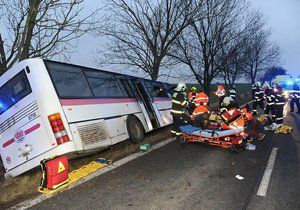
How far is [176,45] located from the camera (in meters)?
20.8

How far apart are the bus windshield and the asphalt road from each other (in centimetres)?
275

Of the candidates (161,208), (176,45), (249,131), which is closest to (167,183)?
(161,208)

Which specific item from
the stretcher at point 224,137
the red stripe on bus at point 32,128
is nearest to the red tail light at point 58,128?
the red stripe on bus at point 32,128

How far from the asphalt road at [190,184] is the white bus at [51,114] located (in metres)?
1.26

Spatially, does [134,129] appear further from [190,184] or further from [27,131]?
[190,184]

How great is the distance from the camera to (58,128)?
6855 millimetres

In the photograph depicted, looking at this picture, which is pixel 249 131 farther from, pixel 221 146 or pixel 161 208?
pixel 161 208

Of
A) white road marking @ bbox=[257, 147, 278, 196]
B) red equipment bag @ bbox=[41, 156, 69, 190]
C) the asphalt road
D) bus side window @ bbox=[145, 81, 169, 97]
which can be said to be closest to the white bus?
red equipment bag @ bbox=[41, 156, 69, 190]

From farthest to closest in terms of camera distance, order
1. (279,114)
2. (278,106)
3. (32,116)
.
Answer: (278,106)
(279,114)
(32,116)

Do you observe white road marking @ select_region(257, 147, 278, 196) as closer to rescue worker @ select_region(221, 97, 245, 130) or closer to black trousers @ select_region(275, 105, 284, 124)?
rescue worker @ select_region(221, 97, 245, 130)

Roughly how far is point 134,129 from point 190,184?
4535 mm

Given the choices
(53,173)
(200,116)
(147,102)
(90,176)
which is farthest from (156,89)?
(53,173)

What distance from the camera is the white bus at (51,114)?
6.91m

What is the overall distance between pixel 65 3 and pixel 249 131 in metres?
6.90
